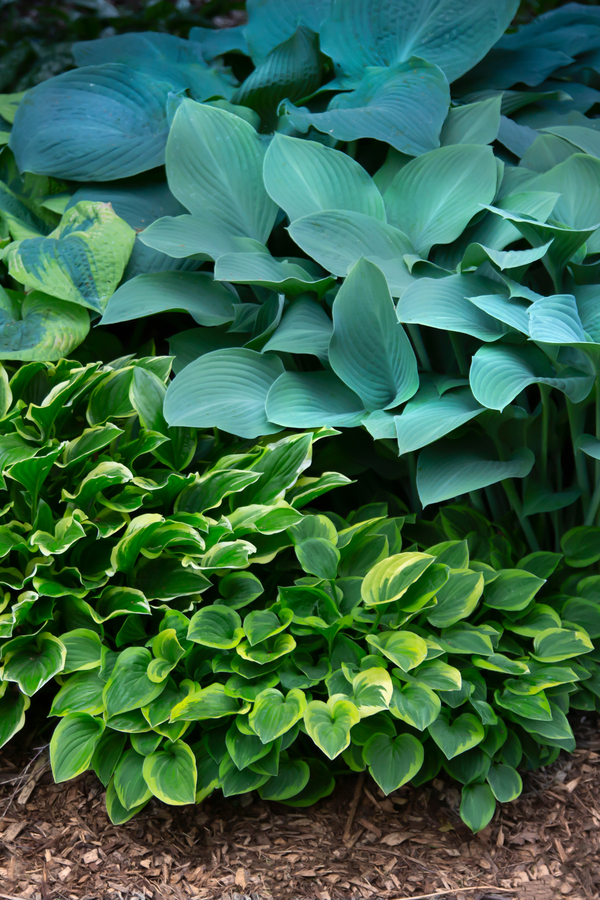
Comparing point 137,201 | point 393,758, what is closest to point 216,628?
point 393,758

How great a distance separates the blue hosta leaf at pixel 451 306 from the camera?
1449 mm

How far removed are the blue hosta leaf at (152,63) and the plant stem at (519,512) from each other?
1697mm

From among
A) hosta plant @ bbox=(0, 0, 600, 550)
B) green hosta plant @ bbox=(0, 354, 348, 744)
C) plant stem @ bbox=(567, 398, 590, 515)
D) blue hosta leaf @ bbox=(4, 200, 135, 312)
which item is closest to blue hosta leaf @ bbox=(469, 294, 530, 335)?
hosta plant @ bbox=(0, 0, 600, 550)

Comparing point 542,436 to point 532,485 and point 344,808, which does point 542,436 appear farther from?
point 344,808

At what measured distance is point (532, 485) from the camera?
1642 millimetres

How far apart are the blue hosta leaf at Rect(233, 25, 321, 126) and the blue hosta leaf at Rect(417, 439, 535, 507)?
1.39m

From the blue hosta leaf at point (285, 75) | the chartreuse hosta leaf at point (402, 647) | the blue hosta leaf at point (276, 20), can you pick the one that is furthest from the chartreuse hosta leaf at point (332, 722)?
the blue hosta leaf at point (276, 20)

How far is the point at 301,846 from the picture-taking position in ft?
4.45

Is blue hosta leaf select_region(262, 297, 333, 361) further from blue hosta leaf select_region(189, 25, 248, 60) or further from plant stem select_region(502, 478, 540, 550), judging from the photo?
blue hosta leaf select_region(189, 25, 248, 60)

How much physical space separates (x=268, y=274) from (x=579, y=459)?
36.2 inches

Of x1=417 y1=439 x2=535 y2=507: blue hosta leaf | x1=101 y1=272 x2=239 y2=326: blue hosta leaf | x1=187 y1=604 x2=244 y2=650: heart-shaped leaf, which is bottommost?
x1=187 y1=604 x2=244 y2=650: heart-shaped leaf

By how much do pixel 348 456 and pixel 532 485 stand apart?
0.50 m

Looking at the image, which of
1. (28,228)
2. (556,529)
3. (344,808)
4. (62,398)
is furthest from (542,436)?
(28,228)

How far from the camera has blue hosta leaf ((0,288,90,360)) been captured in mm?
1729
